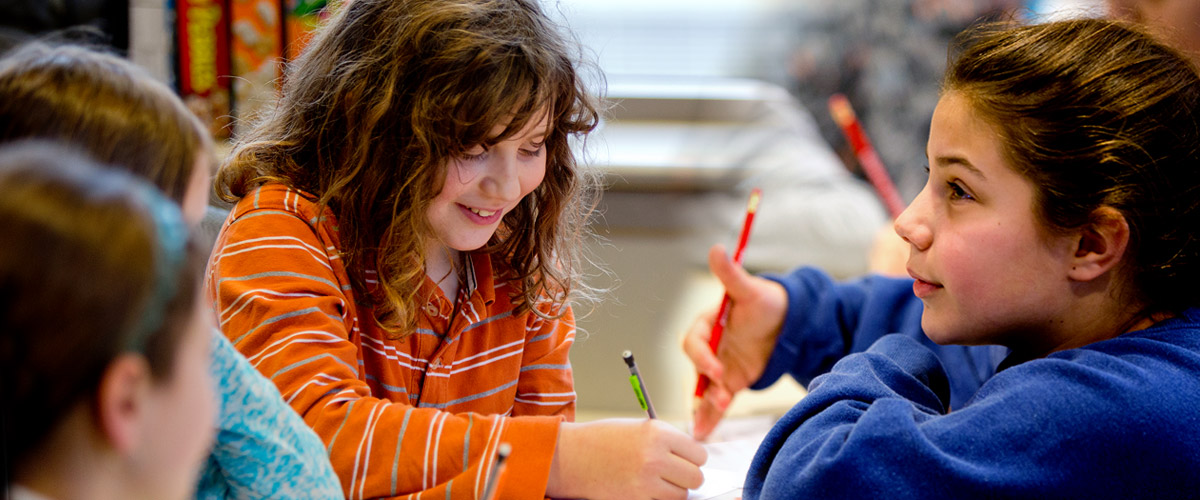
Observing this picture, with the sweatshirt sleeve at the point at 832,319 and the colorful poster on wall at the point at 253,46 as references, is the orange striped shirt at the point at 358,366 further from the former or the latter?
the colorful poster on wall at the point at 253,46

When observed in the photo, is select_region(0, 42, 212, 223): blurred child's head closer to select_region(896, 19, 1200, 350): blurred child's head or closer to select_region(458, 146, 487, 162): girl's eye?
select_region(458, 146, 487, 162): girl's eye

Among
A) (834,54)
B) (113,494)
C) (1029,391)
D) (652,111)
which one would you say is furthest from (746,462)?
(834,54)

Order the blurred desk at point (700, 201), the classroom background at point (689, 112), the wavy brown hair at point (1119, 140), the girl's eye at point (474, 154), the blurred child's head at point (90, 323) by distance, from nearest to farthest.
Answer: the blurred child's head at point (90, 323) → the wavy brown hair at point (1119, 140) → the girl's eye at point (474, 154) → the classroom background at point (689, 112) → the blurred desk at point (700, 201)

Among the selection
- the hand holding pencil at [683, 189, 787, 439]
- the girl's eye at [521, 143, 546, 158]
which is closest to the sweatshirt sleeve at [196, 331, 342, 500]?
the girl's eye at [521, 143, 546, 158]

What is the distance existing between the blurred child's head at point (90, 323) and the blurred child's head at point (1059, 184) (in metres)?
0.51

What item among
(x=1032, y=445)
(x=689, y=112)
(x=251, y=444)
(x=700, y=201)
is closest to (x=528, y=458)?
(x=251, y=444)

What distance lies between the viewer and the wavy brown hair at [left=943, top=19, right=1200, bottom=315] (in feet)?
2.03

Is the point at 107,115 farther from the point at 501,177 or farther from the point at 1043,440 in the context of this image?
the point at 1043,440

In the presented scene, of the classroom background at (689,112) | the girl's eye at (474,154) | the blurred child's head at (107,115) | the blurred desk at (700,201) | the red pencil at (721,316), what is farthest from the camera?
the blurred desk at (700,201)

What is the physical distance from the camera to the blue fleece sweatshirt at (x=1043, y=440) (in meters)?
0.56

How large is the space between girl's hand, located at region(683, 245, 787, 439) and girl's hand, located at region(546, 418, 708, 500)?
0.34 meters

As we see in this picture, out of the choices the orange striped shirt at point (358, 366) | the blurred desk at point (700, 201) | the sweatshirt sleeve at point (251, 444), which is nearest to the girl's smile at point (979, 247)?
the orange striped shirt at point (358, 366)

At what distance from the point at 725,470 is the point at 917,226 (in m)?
0.24

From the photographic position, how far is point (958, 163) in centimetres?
67
